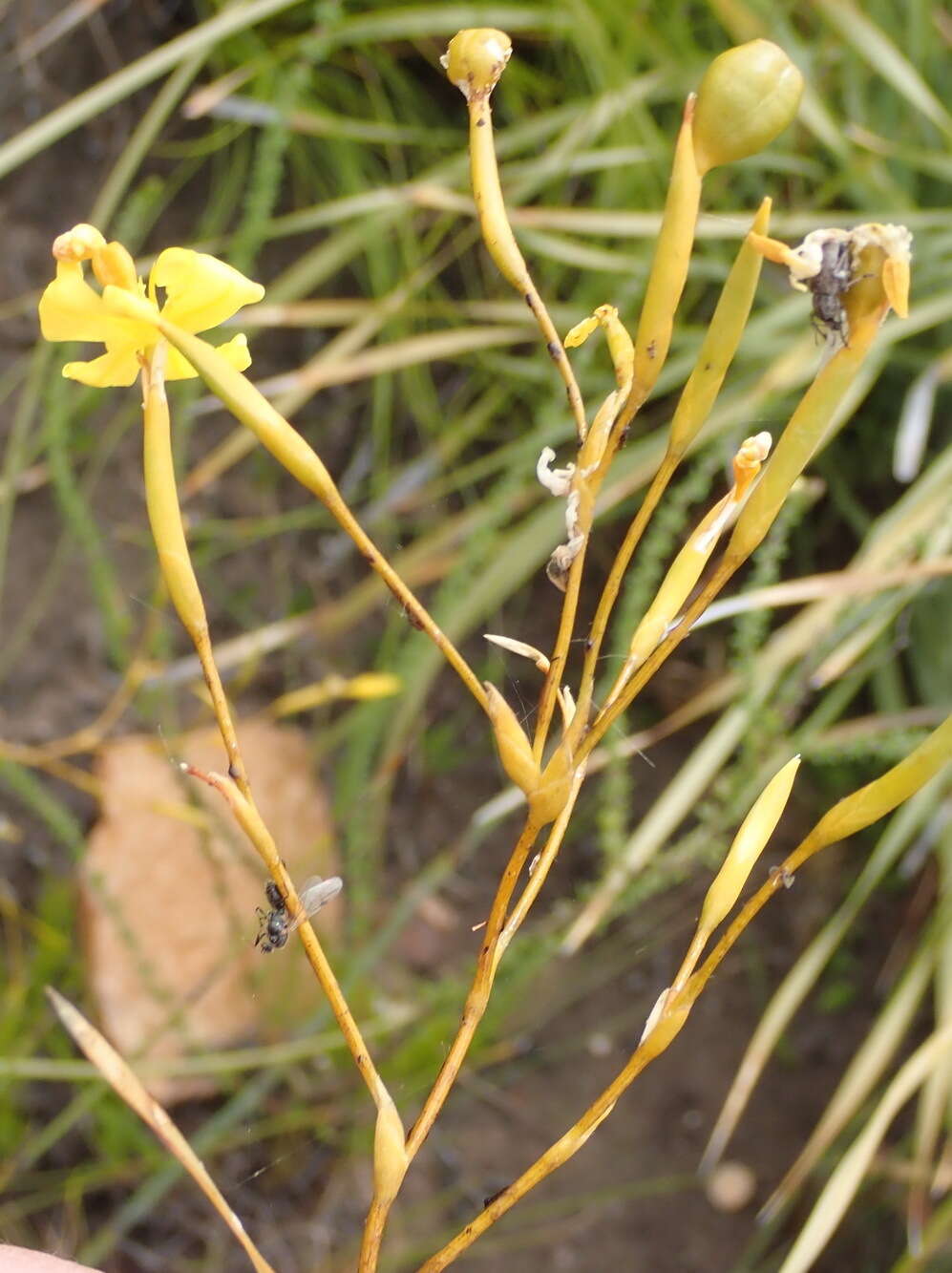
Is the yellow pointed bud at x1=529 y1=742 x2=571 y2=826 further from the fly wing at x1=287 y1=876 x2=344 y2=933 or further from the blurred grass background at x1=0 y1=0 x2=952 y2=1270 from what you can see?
the blurred grass background at x1=0 y1=0 x2=952 y2=1270

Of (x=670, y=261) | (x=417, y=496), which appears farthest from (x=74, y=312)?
(x=417, y=496)

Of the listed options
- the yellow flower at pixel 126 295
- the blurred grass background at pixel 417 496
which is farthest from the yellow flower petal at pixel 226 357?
the blurred grass background at pixel 417 496

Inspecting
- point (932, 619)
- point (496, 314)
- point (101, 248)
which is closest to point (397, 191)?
point (496, 314)

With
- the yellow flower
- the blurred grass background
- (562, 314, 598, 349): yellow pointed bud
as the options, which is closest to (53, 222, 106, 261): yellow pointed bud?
the yellow flower

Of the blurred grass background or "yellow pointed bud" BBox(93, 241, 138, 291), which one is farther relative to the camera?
the blurred grass background

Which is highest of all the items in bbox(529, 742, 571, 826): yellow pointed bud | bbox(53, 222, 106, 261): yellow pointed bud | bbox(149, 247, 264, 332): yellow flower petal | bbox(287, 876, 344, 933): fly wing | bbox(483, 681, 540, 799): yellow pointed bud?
bbox(53, 222, 106, 261): yellow pointed bud

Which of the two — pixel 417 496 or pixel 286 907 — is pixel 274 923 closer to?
pixel 286 907

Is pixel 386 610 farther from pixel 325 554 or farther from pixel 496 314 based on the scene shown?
pixel 496 314
